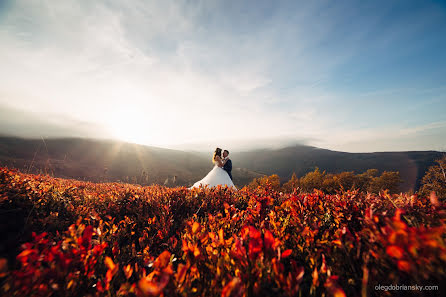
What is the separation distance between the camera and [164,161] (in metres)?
73.3

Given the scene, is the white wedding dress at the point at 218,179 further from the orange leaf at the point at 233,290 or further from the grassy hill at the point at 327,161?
the grassy hill at the point at 327,161

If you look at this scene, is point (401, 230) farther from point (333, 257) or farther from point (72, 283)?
point (72, 283)

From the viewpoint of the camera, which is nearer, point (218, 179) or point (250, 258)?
point (250, 258)

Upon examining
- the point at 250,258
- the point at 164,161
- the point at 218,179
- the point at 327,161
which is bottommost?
the point at 327,161

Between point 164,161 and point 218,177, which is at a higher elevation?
point 218,177

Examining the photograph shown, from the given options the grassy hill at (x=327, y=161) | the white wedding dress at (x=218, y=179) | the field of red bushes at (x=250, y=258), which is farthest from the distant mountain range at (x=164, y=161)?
the white wedding dress at (x=218, y=179)

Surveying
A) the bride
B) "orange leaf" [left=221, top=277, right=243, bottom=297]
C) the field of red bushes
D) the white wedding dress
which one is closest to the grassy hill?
the bride

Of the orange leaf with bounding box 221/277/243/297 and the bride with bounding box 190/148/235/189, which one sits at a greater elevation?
the orange leaf with bounding box 221/277/243/297

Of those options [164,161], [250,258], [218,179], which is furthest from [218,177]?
[164,161]

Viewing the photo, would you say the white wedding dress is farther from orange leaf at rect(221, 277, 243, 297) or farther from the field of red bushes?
orange leaf at rect(221, 277, 243, 297)

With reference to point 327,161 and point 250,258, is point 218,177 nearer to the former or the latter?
point 250,258

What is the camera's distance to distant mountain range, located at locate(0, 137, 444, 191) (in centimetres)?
3594

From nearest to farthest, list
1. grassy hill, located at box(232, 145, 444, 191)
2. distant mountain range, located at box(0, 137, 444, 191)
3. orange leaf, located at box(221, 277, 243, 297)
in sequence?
orange leaf, located at box(221, 277, 243, 297) < distant mountain range, located at box(0, 137, 444, 191) < grassy hill, located at box(232, 145, 444, 191)

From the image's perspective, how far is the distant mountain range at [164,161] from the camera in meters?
35.9
